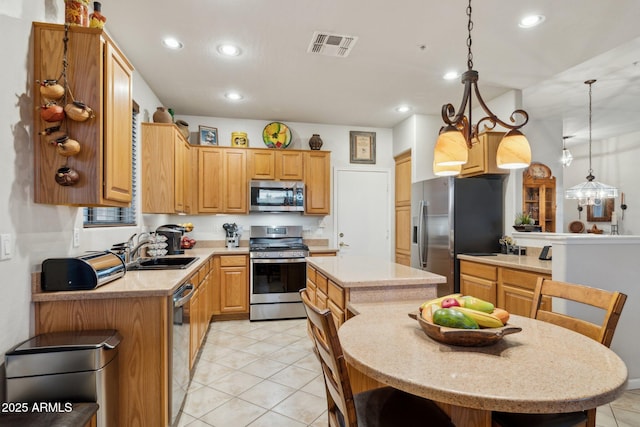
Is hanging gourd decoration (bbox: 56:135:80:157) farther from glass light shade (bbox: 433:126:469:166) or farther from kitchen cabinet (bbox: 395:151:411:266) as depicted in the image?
kitchen cabinet (bbox: 395:151:411:266)

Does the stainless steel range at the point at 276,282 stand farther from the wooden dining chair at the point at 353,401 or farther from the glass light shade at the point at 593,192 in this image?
the glass light shade at the point at 593,192

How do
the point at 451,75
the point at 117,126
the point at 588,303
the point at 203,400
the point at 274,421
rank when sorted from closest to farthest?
the point at 588,303
the point at 117,126
the point at 274,421
the point at 203,400
the point at 451,75

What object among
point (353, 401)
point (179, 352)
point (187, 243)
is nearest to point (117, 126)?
point (179, 352)

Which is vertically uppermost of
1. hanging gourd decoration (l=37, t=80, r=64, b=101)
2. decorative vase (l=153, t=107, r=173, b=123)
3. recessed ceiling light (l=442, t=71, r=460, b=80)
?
recessed ceiling light (l=442, t=71, r=460, b=80)

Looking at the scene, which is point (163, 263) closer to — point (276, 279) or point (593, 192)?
point (276, 279)

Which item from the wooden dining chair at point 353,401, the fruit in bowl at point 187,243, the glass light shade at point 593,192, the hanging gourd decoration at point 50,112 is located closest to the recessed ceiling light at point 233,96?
the fruit in bowl at point 187,243

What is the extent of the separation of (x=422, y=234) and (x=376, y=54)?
2.19 metres

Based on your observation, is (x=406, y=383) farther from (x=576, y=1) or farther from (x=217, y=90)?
(x=217, y=90)

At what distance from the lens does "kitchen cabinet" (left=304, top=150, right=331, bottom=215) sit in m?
4.67

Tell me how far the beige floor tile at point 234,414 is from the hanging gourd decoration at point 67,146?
173 cm

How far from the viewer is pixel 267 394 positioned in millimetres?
2441

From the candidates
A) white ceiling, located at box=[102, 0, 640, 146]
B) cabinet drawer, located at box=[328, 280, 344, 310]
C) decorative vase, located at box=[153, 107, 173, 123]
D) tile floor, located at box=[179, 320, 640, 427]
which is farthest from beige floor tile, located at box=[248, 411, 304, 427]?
decorative vase, located at box=[153, 107, 173, 123]

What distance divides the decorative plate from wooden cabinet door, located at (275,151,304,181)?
0.21 metres

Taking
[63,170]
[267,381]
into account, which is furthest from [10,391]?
[267,381]
